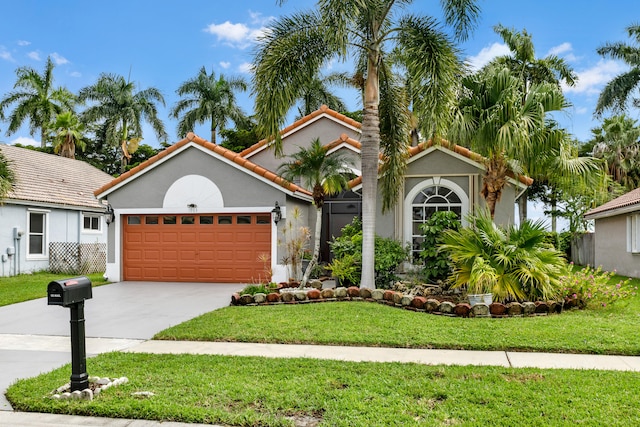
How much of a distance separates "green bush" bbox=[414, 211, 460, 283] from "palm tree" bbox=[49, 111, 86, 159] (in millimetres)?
30867

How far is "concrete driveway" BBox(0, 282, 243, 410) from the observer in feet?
24.3

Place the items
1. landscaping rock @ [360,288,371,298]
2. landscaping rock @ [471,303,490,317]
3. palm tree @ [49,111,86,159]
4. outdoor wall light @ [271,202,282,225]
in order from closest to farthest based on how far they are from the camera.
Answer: landscaping rock @ [471,303,490,317]
landscaping rock @ [360,288,371,298]
outdoor wall light @ [271,202,282,225]
palm tree @ [49,111,86,159]

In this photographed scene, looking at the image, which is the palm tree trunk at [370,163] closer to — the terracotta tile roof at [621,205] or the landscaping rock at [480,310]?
the landscaping rock at [480,310]

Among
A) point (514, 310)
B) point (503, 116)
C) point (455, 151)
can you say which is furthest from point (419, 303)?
point (455, 151)

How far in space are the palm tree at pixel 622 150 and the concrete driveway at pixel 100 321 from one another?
26.3 m

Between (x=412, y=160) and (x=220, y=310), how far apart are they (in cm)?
742

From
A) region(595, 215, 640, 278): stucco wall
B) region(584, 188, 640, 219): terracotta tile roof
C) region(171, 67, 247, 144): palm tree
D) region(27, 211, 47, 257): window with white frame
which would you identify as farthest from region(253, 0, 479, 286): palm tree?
region(171, 67, 247, 144): palm tree

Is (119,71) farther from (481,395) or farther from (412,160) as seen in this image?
(481,395)

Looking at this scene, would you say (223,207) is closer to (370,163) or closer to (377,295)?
(370,163)

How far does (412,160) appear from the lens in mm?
15203

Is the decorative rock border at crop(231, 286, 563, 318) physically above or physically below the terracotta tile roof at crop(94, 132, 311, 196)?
below

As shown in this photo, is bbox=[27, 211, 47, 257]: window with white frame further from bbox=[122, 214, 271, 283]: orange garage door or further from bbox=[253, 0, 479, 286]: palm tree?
bbox=[253, 0, 479, 286]: palm tree

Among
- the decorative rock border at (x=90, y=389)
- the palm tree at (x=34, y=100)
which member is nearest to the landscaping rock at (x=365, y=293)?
the decorative rock border at (x=90, y=389)

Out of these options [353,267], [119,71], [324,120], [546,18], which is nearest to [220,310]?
[353,267]
